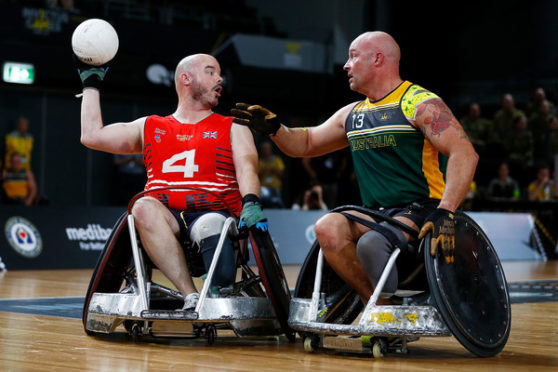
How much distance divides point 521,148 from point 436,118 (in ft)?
45.1

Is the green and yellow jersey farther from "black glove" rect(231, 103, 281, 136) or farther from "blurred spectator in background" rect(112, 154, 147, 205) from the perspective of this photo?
"blurred spectator in background" rect(112, 154, 147, 205)

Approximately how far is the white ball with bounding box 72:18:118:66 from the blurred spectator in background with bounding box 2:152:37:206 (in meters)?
9.91

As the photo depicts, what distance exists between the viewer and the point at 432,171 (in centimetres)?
498

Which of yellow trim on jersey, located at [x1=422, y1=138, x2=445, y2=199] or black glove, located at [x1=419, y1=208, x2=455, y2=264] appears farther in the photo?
yellow trim on jersey, located at [x1=422, y1=138, x2=445, y2=199]

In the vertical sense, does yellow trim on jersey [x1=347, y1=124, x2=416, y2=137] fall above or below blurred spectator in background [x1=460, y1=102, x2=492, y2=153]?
below

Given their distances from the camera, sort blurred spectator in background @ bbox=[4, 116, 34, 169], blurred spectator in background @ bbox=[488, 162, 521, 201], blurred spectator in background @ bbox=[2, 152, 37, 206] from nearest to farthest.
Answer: blurred spectator in background @ bbox=[2, 152, 37, 206] → blurred spectator in background @ bbox=[4, 116, 34, 169] → blurred spectator in background @ bbox=[488, 162, 521, 201]

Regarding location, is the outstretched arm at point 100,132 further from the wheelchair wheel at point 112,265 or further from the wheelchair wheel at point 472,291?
the wheelchair wheel at point 472,291

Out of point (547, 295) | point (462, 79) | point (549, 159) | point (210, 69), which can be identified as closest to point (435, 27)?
point (462, 79)

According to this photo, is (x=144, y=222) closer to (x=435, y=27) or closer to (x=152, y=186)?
(x=152, y=186)

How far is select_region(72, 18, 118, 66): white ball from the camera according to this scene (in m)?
5.53

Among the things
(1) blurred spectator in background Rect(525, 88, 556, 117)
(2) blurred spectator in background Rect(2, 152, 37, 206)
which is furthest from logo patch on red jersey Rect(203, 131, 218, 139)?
(1) blurred spectator in background Rect(525, 88, 556, 117)

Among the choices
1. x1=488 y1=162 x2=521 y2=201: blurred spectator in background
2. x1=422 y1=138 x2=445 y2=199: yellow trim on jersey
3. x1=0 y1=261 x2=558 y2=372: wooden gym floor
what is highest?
x1=488 y1=162 x2=521 y2=201: blurred spectator in background

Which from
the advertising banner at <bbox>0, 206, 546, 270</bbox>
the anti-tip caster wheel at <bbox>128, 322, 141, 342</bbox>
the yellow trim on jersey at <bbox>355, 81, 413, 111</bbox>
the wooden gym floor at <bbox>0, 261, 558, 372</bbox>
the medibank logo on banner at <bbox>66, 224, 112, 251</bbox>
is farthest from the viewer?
the medibank logo on banner at <bbox>66, 224, 112, 251</bbox>

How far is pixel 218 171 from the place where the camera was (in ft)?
18.0
